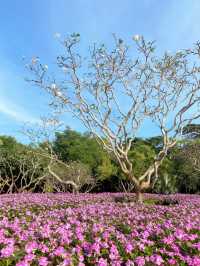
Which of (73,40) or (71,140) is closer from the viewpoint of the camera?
(73,40)

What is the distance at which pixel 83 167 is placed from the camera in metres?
30.6

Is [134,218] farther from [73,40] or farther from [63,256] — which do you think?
[73,40]

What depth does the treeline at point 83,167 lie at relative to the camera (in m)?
29.6

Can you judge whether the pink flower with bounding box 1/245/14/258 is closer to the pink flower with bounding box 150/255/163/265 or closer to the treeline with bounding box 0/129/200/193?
the pink flower with bounding box 150/255/163/265

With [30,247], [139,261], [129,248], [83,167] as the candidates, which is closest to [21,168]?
[83,167]

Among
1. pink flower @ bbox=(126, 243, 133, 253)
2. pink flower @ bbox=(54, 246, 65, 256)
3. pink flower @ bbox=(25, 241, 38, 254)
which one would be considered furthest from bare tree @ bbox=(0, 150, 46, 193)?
pink flower @ bbox=(54, 246, 65, 256)

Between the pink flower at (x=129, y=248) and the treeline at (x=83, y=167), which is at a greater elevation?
the treeline at (x=83, y=167)

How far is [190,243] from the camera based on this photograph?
487 centimetres

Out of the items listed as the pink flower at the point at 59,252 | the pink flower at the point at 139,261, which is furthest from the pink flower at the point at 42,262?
the pink flower at the point at 139,261

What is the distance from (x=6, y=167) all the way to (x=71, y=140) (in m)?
14.0

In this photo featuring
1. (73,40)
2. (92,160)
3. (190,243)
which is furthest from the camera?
(92,160)

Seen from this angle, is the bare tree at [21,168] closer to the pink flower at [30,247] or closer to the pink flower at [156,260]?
the pink flower at [30,247]

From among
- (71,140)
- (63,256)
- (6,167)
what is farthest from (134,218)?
(71,140)

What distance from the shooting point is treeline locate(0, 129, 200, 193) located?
2958 centimetres
